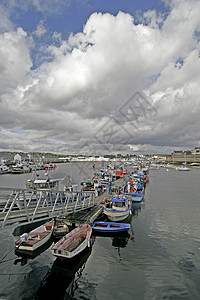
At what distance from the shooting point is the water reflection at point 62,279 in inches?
446

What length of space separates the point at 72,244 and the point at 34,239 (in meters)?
4.41

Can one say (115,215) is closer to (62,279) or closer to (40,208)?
(40,208)

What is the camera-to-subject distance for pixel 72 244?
634 inches

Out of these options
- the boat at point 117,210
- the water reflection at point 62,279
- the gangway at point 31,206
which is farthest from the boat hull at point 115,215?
the water reflection at point 62,279

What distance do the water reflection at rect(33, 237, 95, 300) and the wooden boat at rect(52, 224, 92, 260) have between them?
0.94 m

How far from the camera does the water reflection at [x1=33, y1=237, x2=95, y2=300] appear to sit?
11328 mm

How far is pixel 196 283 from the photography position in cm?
1245

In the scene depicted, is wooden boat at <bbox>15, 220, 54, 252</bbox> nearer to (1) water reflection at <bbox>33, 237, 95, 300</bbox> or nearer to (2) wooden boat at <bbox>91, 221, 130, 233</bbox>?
(1) water reflection at <bbox>33, 237, 95, 300</bbox>

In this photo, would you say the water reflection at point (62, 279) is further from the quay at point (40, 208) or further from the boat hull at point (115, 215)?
the boat hull at point (115, 215)

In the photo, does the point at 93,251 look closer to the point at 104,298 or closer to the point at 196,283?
the point at 104,298

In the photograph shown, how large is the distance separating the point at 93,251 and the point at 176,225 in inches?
543

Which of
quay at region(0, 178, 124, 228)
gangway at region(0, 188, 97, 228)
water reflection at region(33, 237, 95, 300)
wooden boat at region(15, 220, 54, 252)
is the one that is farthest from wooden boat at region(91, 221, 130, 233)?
wooden boat at region(15, 220, 54, 252)

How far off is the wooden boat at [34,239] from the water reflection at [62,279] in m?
2.79

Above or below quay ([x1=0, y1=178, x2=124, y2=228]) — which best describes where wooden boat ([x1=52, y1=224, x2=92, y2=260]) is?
below
